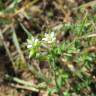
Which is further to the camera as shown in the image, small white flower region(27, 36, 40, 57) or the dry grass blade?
the dry grass blade

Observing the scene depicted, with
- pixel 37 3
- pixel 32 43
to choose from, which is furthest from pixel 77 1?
pixel 32 43

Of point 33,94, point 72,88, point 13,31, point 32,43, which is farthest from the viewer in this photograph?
point 13,31

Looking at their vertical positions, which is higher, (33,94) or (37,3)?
(37,3)

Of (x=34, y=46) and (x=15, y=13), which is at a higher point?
(x=15, y=13)

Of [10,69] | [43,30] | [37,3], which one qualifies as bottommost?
[10,69]

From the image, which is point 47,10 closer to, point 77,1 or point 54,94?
point 77,1

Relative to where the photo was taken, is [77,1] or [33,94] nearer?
[33,94]

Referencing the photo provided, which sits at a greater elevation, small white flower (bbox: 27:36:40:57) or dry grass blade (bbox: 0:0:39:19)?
dry grass blade (bbox: 0:0:39:19)

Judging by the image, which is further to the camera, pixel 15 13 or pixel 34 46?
pixel 15 13

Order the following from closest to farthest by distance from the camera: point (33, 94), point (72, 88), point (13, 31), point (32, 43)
Answer: 1. point (32, 43)
2. point (72, 88)
3. point (33, 94)
4. point (13, 31)

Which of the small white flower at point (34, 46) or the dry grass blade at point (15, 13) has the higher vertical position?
the dry grass blade at point (15, 13)
